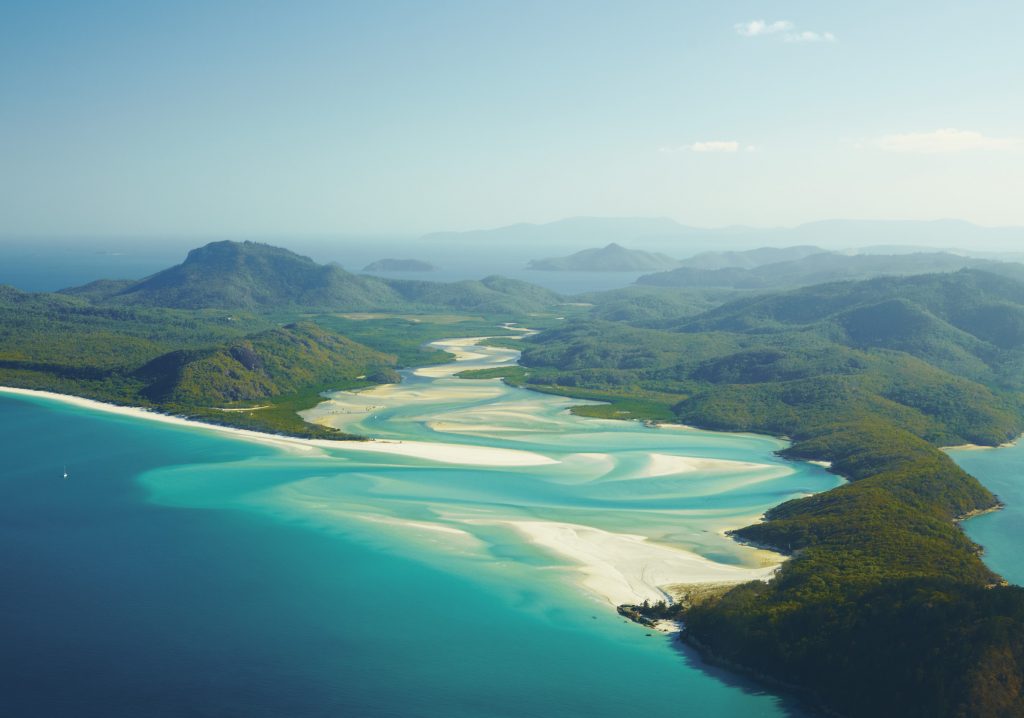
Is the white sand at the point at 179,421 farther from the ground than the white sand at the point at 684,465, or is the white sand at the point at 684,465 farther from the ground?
the white sand at the point at 179,421

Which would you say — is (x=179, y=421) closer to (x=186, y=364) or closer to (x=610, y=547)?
(x=186, y=364)

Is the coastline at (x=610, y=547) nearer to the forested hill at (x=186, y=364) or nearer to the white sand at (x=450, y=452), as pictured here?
the white sand at (x=450, y=452)

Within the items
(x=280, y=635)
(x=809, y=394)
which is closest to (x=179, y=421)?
(x=280, y=635)

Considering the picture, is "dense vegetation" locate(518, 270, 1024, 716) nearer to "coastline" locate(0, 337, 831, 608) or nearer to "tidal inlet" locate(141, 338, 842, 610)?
"coastline" locate(0, 337, 831, 608)

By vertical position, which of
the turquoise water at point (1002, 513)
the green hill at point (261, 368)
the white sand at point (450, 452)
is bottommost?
the turquoise water at point (1002, 513)

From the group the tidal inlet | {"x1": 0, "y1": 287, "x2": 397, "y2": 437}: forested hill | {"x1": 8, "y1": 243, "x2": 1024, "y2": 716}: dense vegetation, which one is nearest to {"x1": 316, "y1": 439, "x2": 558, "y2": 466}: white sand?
the tidal inlet

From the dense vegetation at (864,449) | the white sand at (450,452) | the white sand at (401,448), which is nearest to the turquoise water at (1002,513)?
the dense vegetation at (864,449)
